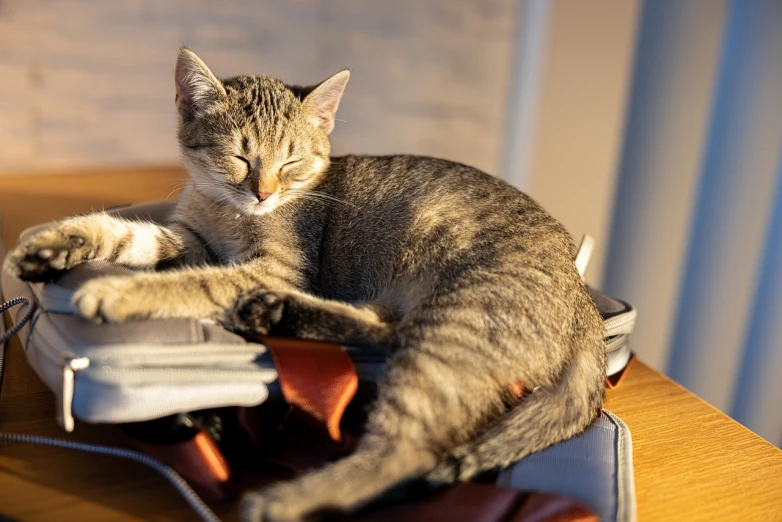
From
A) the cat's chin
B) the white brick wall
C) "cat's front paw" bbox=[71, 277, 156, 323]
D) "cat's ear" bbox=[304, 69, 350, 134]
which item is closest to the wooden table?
"cat's front paw" bbox=[71, 277, 156, 323]

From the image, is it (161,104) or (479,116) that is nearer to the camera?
(161,104)

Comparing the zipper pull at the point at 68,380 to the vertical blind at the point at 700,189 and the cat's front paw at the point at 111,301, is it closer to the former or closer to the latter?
the cat's front paw at the point at 111,301

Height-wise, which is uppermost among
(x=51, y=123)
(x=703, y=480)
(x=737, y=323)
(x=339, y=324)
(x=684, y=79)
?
(x=684, y=79)

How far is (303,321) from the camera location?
3.08 feet

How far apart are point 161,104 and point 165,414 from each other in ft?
4.17

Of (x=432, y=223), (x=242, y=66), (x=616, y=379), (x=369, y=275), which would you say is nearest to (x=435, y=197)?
(x=432, y=223)

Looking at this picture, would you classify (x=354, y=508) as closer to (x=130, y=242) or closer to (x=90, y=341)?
(x=90, y=341)

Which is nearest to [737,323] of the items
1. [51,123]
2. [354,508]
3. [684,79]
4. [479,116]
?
[684,79]

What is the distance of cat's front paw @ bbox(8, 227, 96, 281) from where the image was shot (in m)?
0.90

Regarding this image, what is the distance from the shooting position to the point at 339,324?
94cm

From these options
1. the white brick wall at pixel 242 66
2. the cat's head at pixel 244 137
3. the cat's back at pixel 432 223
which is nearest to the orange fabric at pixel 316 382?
the cat's back at pixel 432 223

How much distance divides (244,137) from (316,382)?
1.65 ft

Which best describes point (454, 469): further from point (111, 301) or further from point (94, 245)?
point (94, 245)

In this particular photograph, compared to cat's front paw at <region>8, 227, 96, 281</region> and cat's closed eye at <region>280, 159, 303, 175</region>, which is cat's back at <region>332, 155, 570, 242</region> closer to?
cat's closed eye at <region>280, 159, 303, 175</region>
